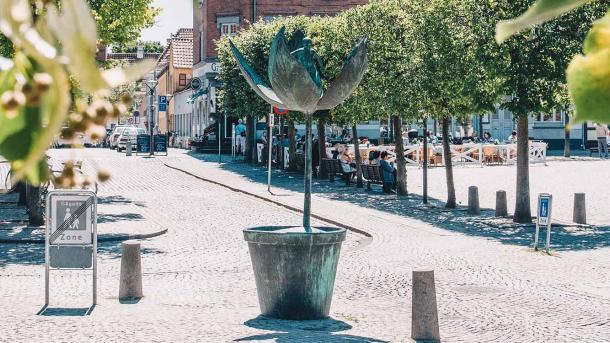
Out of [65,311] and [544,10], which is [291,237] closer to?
[65,311]

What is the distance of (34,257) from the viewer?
61.9 ft

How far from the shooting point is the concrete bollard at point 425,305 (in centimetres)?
1162

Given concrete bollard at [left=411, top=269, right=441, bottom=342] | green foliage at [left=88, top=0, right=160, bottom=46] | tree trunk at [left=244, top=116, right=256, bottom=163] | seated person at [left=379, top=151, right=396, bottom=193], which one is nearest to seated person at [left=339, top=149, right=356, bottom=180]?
seated person at [left=379, top=151, right=396, bottom=193]

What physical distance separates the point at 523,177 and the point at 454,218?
2.70 metres

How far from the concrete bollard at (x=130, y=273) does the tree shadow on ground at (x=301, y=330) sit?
2.04m

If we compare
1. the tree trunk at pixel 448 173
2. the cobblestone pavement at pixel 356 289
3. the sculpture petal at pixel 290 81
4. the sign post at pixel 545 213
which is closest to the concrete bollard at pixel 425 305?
the cobblestone pavement at pixel 356 289

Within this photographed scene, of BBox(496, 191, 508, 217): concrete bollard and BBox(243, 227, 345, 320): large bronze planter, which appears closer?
BBox(243, 227, 345, 320): large bronze planter

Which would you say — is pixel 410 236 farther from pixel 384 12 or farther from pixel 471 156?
pixel 471 156

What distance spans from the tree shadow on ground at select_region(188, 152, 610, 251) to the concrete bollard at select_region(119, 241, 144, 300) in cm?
905

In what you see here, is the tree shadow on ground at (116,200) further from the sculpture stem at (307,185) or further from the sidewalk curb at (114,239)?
the sculpture stem at (307,185)

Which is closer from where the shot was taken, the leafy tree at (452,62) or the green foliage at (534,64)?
the green foliage at (534,64)

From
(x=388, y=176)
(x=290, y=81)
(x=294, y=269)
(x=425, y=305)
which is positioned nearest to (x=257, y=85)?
(x=290, y=81)

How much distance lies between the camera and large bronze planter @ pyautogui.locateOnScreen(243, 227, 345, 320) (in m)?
13.0

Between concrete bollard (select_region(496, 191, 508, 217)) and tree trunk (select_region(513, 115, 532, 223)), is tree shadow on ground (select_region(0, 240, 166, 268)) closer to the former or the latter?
tree trunk (select_region(513, 115, 532, 223))
